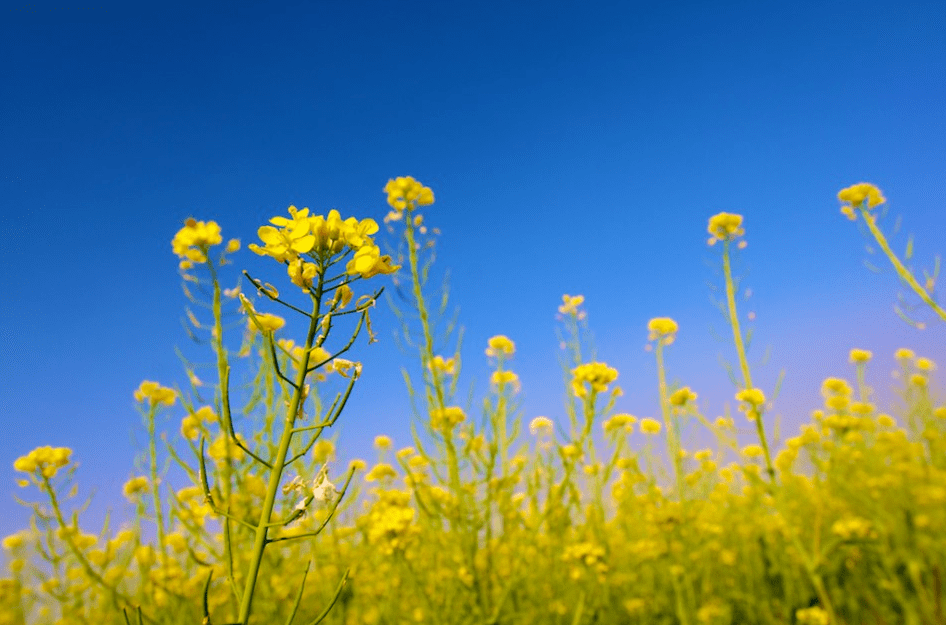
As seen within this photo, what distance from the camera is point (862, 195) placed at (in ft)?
8.95

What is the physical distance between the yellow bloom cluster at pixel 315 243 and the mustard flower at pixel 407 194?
2021mm

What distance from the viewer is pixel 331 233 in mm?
1022

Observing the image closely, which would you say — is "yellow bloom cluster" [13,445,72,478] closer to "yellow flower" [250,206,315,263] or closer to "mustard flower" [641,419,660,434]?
"yellow flower" [250,206,315,263]

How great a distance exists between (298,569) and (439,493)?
1290 millimetres

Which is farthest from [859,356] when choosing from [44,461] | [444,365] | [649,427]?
[44,461]

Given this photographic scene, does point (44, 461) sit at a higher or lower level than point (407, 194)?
lower

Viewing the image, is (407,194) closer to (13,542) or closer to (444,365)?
(444,365)

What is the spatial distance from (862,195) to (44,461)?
4.42 meters

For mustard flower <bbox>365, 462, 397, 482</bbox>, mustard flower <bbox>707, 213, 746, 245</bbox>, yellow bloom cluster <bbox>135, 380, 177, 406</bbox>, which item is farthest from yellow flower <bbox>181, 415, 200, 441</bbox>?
mustard flower <bbox>707, 213, 746, 245</bbox>

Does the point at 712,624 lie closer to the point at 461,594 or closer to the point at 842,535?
the point at 842,535

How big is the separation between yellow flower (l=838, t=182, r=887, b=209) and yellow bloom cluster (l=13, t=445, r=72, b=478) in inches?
169

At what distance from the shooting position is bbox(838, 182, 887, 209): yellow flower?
270cm

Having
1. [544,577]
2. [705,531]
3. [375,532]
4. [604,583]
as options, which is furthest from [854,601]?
[375,532]

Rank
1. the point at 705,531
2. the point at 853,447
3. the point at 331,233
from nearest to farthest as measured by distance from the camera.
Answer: the point at 331,233 < the point at 705,531 < the point at 853,447
